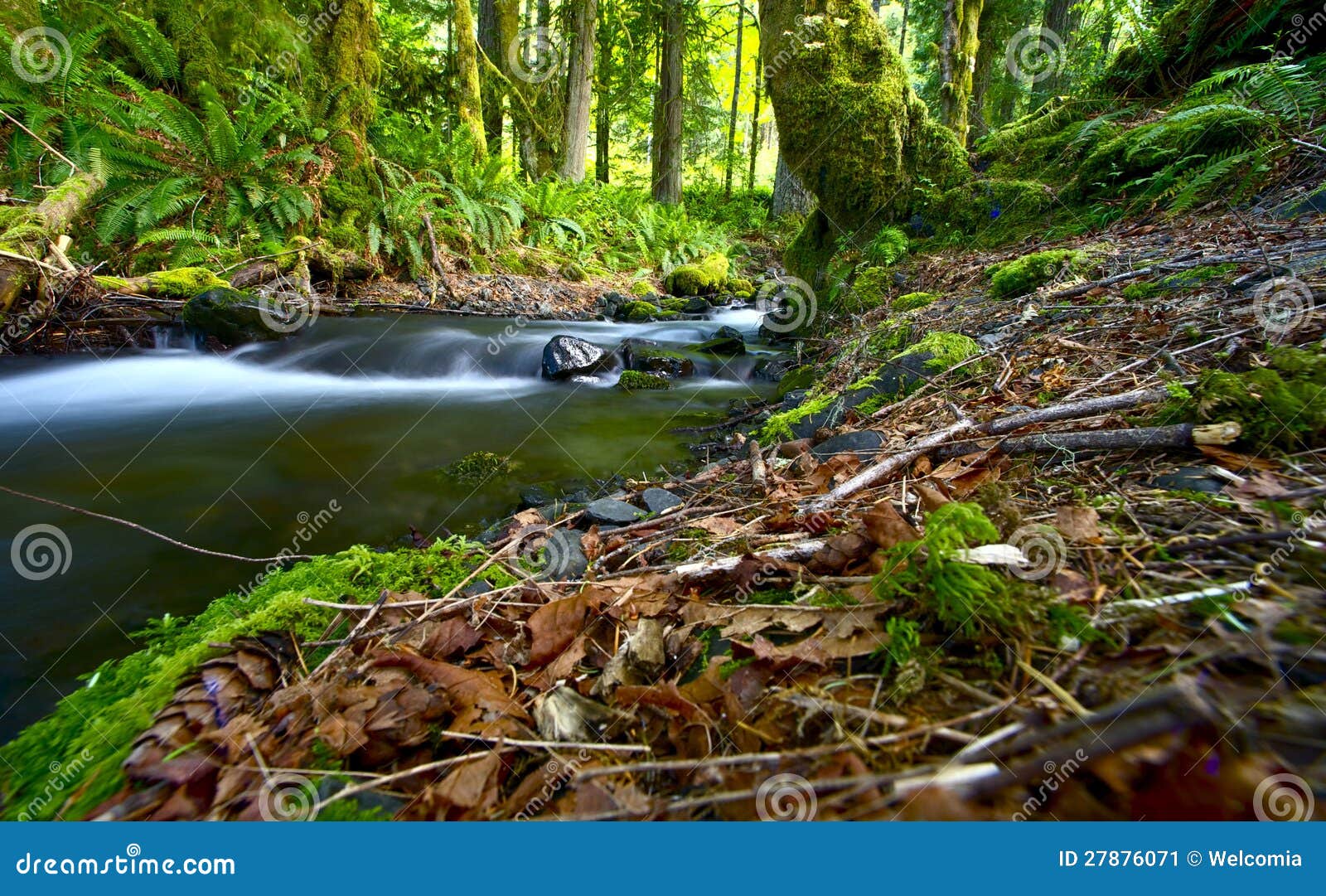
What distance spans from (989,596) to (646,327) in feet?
28.9

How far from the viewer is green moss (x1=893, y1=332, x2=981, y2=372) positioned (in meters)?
2.92

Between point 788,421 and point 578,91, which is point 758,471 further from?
point 578,91

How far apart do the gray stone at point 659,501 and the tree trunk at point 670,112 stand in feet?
53.3

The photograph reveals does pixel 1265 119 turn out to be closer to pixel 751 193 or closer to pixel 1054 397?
pixel 1054 397

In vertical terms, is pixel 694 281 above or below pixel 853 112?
below

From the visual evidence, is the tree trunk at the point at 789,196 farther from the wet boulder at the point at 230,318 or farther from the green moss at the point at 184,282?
the green moss at the point at 184,282

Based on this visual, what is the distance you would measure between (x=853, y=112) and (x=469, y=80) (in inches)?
356

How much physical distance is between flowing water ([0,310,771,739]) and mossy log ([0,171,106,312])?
788mm

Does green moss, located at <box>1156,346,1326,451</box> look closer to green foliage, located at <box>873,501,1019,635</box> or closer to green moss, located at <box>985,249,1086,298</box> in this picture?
green foliage, located at <box>873,501,1019,635</box>

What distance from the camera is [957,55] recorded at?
898 centimetres

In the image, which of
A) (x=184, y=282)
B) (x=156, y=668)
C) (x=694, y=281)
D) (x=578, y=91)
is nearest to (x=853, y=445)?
(x=156, y=668)

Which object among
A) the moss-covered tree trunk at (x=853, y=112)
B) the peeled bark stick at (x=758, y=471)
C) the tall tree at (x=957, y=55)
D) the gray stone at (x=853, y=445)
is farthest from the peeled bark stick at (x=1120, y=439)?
the tall tree at (x=957, y=55)

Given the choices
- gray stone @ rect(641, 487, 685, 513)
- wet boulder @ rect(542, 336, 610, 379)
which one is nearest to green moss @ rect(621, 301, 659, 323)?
wet boulder @ rect(542, 336, 610, 379)

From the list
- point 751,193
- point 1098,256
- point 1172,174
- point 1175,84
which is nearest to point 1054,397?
point 1098,256
